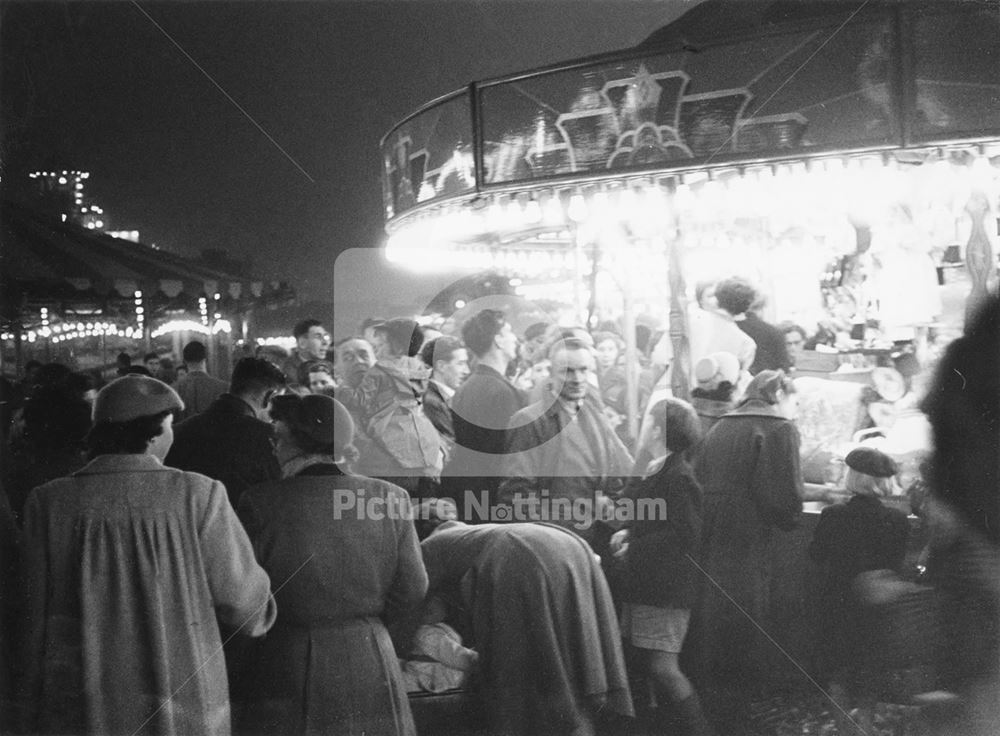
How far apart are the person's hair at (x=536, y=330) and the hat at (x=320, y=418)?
67 centimetres

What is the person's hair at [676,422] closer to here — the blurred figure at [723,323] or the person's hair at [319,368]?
the blurred figure at [723,323]

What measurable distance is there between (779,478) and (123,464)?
2.20m

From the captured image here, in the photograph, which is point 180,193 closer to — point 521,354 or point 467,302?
point 467,302

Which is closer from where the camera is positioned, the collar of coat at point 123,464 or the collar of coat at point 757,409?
the collar of coat at point 123,464

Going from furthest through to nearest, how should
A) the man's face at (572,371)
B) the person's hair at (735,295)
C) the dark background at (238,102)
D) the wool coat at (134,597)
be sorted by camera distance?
the dark background at (238,102) < the man's face at (572,371) < the person's hair at (735,295) < the wool coat at (134,597)

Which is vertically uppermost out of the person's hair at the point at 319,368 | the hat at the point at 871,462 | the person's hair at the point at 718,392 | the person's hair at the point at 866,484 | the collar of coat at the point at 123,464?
the person's hair at the point at 319,368

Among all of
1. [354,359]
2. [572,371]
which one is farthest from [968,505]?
[354,359]

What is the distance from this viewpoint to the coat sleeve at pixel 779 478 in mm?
3719

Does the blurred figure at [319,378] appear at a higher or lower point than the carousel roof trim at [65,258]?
lower

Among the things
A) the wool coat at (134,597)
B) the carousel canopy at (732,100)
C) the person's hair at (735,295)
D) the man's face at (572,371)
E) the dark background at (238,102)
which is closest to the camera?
the carousel canopy at (732,100)

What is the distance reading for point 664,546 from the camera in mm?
3750

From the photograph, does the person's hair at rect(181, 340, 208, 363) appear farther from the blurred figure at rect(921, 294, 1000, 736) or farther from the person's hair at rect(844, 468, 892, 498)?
the blurred figure at rect(921, 294, 1000, 736)

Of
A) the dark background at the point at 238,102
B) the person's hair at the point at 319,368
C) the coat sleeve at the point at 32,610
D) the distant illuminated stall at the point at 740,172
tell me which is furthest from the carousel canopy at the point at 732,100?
the coat sleeve at the point at 32,610

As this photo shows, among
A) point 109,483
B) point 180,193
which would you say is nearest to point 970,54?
point 180,193
